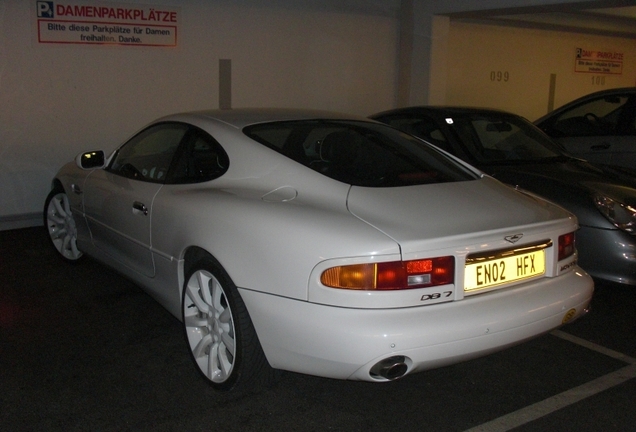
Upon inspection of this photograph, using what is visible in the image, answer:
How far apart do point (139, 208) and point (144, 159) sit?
61 cm

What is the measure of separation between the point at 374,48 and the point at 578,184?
5.20 m

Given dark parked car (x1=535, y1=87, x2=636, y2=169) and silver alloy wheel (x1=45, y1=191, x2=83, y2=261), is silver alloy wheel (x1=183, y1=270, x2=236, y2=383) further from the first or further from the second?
dark parked car (x1=535, y1=87, x2=636, y2=169)

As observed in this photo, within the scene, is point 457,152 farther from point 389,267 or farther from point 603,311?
point 389,267

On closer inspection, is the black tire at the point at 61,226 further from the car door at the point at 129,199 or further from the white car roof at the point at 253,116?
the white car roof at the point at 253,116

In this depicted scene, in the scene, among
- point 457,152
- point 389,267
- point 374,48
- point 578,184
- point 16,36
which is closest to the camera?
point 389,267

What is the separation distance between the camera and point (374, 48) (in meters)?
9.77

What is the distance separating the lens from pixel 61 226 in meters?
5.84

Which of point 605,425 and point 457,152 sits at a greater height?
point 457,152

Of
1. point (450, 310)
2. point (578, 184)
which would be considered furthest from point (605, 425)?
point (578, 184)

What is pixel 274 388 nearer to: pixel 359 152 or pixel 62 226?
pixel 359 152

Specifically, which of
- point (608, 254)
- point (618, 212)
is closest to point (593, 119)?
point (618, 212)

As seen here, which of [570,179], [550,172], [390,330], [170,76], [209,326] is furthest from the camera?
[170,76]

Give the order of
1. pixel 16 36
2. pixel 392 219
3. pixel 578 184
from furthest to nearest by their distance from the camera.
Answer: pixel 16 36
pixel 578 184
pixel 392 219

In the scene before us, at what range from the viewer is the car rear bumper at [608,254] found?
475 centimetres
